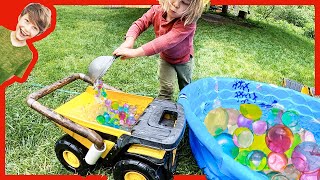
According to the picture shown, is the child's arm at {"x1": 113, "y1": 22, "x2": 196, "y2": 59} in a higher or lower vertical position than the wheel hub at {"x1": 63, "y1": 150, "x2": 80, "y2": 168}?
higher

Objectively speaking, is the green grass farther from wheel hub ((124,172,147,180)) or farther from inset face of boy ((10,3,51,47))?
inset face of boy ((10,3,51,47))

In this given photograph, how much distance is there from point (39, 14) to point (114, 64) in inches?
49.9

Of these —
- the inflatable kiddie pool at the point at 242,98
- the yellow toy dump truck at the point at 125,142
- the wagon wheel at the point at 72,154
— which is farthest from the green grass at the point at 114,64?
the inflatable kiddie pool at the point at 242,98

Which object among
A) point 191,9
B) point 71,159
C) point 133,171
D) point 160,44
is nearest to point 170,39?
point 160,44

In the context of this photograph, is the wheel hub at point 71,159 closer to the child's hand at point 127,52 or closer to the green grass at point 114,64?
the green grass at point 114,64

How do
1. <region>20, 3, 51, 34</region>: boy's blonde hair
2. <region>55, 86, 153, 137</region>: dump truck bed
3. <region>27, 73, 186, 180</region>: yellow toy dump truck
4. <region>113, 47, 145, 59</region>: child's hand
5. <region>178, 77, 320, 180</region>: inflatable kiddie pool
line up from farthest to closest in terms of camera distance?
1. <region>178, 77, 320, 180</region>: inflatable kiddie pool
2. <region>20, 3, 51, 34</region>: boy's blonde hair
3. <region>55, 86, 153, 137</region>: dump truck bed
4. <region>113, 47, 145, 59</region>: child's hand
5. <region>27, 73, 186, 180</region>: yellow toy dump truck

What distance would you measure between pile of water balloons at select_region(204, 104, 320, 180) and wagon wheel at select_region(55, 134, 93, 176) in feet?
2.52

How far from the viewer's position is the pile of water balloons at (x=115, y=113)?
189 cm

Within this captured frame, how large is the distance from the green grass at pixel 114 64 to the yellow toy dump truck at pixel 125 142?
178 mm

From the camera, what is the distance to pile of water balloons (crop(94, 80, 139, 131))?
1.89 meters

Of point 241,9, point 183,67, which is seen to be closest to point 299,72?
point 183,67

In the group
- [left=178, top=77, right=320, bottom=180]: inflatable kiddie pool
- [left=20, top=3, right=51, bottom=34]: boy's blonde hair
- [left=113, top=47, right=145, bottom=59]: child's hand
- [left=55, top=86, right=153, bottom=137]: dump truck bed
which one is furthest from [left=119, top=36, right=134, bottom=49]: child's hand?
[left=20, top=3, right=51, bottom=34]: boy's blonde hair

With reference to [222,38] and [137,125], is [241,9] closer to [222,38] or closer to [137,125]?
[222,38]

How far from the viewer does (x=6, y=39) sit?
2.06m
